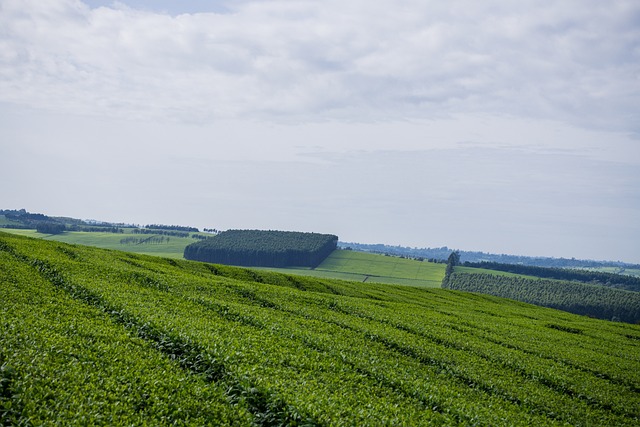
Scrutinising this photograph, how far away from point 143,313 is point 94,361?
9613 millimetres

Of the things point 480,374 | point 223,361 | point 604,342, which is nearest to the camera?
point 223,361

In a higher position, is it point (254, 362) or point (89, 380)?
point (89, 380)

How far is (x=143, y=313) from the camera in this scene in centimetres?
3008

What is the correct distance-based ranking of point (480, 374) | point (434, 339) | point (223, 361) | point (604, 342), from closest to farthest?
point (223, 361)
point (480, 374)
point (434, 339)
point (604, 342)

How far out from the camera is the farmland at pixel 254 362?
18203 millimetres

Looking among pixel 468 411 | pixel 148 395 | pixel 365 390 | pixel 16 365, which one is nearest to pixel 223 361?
pixel 148 395

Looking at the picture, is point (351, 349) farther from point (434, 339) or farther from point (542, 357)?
point (542, 357)

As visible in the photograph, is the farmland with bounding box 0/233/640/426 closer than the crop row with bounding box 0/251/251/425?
No

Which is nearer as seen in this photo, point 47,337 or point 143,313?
point 47,337

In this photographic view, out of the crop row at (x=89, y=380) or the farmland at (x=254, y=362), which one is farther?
the farmland at (x=254, y=362)

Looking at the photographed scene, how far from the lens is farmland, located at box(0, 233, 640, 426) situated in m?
18.2

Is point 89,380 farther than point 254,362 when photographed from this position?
Answer: No

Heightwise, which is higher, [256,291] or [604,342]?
[256,291]

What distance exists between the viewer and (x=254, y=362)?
24.4 meters
